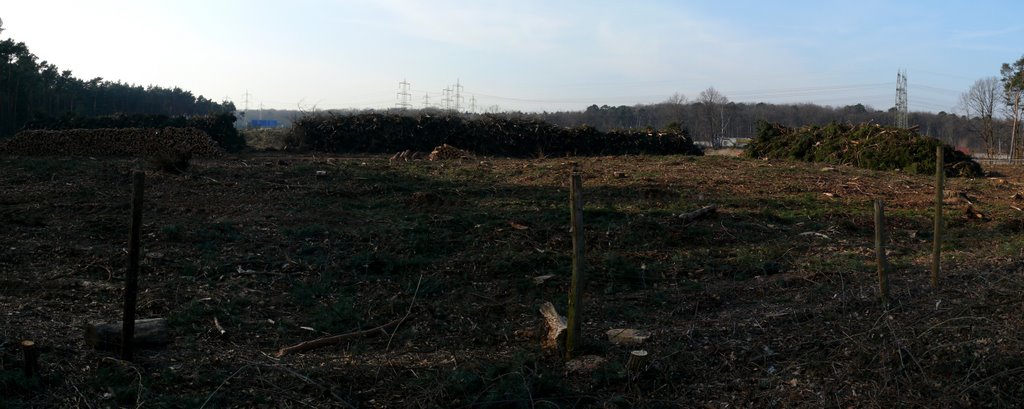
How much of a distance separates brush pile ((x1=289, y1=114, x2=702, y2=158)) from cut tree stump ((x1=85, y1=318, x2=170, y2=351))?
61.8 ft

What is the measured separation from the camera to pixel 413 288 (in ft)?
23.9

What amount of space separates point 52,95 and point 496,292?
121 ft

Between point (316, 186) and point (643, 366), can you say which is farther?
point (316, 186)

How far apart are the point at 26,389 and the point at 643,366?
3.64 metres

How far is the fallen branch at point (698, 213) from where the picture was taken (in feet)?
33.4

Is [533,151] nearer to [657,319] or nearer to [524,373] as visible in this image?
[657,319]

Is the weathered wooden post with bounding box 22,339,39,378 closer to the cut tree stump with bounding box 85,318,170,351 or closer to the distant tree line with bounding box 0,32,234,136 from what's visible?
the cut tree stump with bounding box 85,318,170,351

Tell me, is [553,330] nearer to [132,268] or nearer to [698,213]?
[132,268]

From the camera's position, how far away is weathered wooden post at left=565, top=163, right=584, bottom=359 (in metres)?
4.90

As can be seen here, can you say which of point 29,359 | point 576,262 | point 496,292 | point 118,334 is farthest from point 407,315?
point 29,359

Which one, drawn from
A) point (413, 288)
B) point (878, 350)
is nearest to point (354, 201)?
point (413, 288)

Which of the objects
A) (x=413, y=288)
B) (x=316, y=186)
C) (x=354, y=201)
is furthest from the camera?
(x=316, y=186)

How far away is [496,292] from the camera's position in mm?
7305

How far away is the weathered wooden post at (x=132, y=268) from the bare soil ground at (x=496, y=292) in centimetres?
15
